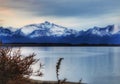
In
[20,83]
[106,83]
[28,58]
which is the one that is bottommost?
[106,83]

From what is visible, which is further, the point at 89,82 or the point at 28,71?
the point at 89,82

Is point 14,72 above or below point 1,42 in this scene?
below

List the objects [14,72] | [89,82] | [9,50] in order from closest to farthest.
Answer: [14,72], [9,50], [89,82]

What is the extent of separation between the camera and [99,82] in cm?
5494

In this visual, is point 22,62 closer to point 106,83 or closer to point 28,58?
point 28,58

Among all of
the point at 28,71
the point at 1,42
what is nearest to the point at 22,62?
the point at 28,71

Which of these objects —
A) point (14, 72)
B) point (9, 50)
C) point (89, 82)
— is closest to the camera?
point (14, 72)

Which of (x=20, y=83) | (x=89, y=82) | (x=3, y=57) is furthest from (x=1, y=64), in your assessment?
(x=89, y=82)

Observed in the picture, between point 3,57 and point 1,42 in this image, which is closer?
point 3,57

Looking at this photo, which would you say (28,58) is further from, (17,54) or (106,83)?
(106,83)

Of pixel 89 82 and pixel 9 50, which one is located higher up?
pixel 9 50

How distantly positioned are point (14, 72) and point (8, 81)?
0.78 feet

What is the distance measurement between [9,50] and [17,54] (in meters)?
0.20

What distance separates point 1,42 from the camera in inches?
368
